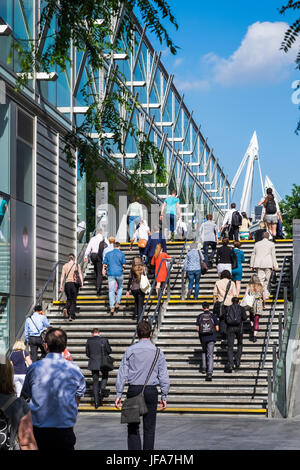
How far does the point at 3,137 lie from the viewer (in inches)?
788

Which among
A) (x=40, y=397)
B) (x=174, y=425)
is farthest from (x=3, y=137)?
(x=40, y=397)

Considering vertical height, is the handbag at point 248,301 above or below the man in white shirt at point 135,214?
below

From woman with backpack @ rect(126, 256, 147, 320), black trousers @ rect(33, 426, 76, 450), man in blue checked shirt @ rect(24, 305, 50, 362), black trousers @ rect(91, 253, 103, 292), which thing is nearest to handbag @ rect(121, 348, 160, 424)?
black trousers @ rect(33, 426, 76, 450)

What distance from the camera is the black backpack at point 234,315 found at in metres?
17.8

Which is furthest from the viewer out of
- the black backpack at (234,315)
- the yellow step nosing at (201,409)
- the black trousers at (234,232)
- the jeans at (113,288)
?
the black trousers at (234,232)

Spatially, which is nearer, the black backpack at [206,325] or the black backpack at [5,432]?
the black backpack at [5,432]

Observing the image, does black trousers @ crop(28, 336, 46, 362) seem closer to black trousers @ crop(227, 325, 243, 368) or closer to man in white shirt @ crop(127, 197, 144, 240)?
black trousers @ crop(227, 325, 243, 368)

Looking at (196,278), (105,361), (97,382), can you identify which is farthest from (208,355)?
(196,278)

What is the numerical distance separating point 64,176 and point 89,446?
13.8m

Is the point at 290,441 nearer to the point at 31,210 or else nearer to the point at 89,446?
the point at 89,446

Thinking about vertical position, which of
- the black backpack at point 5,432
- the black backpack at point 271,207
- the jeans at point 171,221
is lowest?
the black backpack at point 5,432

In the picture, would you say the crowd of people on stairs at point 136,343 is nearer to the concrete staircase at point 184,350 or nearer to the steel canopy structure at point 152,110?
the concrete staircase at point 184,350

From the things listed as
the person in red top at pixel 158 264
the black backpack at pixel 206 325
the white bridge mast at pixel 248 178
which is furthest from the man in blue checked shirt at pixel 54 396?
the white bridge mast at pixel 248 178

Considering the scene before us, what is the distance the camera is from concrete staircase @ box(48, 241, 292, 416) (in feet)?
56.1
